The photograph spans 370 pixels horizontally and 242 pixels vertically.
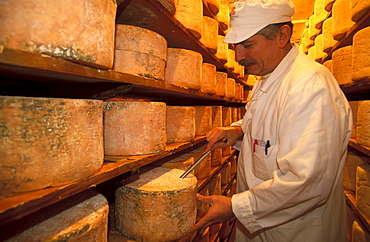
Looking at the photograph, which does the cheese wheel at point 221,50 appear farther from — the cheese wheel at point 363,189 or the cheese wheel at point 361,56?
the cheese wheel at point 363,189

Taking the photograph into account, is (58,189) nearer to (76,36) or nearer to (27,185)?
(27,185)

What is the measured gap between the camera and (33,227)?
81 centimetres

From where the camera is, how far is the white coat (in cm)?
112

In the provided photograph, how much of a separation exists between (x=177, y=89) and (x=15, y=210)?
3.87ft

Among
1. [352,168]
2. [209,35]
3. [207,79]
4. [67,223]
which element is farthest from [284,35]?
[352,168]

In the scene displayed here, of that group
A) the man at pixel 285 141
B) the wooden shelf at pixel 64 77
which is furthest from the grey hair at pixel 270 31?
the wooden shelf at pixel 64 77

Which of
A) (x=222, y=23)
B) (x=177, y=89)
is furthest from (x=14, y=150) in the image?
(x=222, y=23)

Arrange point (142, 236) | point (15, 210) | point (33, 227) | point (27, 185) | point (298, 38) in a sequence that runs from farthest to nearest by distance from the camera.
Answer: point (298, 38) < point (142, 236) < point (33, 227) < point (27, 185) < point (15, 210)

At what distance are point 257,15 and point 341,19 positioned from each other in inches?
66.3

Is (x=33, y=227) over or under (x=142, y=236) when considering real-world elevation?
over

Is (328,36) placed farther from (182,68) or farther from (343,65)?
(182,68)

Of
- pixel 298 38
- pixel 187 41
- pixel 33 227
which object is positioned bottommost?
pixel 33 227

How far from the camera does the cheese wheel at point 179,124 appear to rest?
1714 mm

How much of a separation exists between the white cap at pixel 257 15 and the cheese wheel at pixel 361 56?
0.73 m
